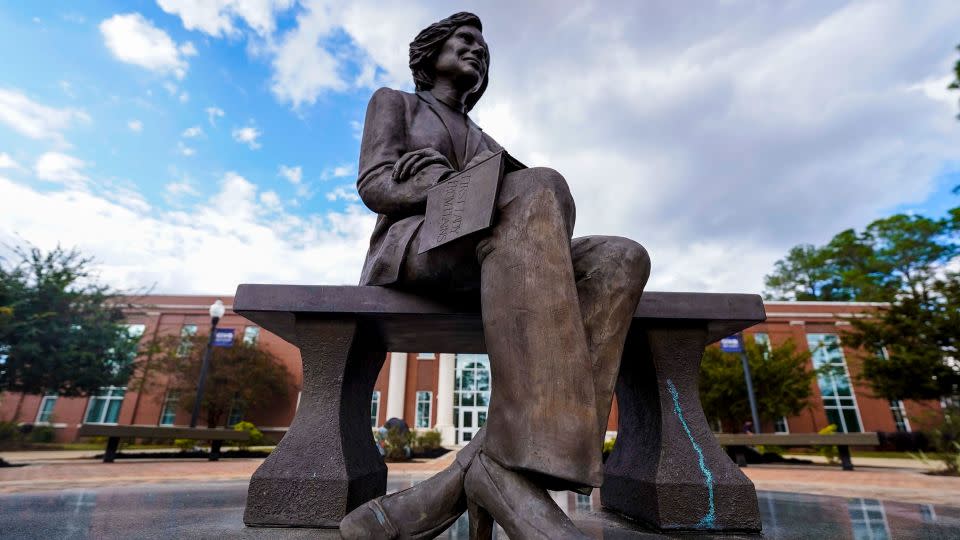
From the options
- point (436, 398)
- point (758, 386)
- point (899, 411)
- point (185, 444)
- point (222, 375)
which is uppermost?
point (222, 375)

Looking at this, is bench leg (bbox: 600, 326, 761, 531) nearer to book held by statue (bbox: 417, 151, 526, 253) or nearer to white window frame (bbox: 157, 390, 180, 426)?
book held by statue (bbox: 417, 151, 526, 253)

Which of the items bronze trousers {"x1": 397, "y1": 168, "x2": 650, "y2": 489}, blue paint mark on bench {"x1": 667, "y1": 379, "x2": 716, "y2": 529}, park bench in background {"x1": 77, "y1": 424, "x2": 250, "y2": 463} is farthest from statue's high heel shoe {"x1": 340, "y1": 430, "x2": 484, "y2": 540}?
park bench in background {"x1": 77, "y1": 424, "x2": 250, "y2": 463}

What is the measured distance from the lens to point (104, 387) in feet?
71.1

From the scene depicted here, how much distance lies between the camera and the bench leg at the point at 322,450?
148 cm

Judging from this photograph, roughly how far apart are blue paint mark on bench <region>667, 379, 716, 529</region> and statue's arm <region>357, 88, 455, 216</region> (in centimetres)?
110

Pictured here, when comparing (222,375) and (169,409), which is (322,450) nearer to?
(222,375)

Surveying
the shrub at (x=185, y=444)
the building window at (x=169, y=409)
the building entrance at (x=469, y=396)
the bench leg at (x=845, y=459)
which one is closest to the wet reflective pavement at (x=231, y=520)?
the bench leg at (x=845, y=459)

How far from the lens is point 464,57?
215cm

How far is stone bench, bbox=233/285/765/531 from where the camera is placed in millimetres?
1491

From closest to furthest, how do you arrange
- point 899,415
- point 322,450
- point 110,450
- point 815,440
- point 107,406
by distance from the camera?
point 322,450 → point 815,440 → point 110,450 → point 899,415 → point 107,406

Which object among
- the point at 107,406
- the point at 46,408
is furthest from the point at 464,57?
the point at 46,408

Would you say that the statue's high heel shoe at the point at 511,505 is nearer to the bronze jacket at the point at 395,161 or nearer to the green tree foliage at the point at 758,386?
the bronze jacket at the point at 395,161

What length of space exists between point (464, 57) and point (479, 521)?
1882 mm

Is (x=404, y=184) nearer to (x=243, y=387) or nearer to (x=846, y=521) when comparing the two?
(x=846, y=521)
